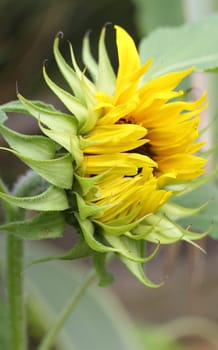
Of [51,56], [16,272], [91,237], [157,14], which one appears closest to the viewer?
[91,237]

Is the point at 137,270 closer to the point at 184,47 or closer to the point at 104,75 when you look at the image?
the point at 104,75

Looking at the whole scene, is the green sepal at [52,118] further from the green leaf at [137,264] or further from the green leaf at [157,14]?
the green leaf at [157,14]

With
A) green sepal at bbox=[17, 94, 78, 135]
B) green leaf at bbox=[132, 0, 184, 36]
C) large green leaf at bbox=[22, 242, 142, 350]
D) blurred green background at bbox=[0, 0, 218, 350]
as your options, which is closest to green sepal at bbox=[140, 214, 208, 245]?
green sepal at bbox=[17, 94, 78, 135]

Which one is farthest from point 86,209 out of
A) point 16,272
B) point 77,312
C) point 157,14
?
point 157,14

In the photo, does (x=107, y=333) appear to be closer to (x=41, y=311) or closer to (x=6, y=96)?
(x=41, y=311)

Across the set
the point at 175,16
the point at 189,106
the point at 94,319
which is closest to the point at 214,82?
the point at 175,16

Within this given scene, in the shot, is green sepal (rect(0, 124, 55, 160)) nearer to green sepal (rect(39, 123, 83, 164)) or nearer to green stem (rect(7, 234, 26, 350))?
green sepal (rect(39, 123, 83, 164))
